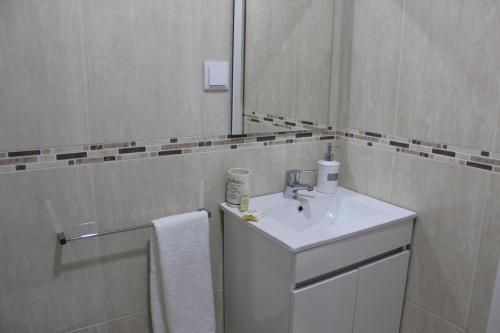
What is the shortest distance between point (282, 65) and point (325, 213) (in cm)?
60

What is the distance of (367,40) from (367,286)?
899 mm

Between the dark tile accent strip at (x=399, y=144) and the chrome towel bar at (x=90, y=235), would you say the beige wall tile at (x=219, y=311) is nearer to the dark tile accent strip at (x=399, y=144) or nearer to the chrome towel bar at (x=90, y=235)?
the chrome towel bar at (x=90, y=235)

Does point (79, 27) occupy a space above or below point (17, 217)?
above

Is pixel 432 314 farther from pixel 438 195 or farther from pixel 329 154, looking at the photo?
pixel 329 154

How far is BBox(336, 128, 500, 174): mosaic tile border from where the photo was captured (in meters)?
1.25

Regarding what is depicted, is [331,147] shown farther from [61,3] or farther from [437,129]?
[61,3]

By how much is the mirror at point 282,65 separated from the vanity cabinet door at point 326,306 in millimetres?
609

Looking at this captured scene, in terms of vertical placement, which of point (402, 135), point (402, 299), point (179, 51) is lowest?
point (402, 299)

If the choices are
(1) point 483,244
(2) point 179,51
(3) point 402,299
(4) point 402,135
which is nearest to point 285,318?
(3) point 402,299

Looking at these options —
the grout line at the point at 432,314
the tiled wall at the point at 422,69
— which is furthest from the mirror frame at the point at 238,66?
the grout line at the point at 432,314

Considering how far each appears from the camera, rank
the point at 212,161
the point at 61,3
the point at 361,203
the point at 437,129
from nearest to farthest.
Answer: the point at 61,3 < the point at 437,129 < the point at 212,161 < the point at 361,203

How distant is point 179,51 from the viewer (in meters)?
1.33

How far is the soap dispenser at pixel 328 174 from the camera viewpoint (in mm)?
1644

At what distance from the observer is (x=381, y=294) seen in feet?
4.75
